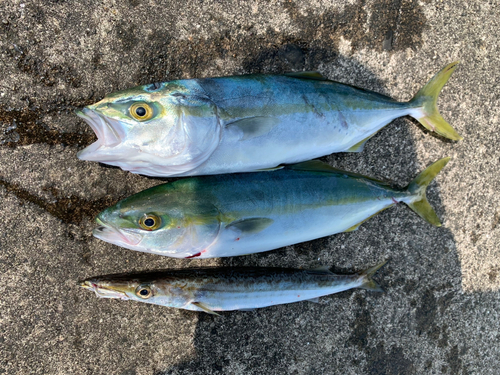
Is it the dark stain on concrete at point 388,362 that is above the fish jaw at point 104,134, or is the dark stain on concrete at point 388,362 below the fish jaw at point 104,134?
below

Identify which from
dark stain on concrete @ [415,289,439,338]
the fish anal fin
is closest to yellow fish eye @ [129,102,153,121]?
the fish anal fin

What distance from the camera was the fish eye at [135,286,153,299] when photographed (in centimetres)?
224

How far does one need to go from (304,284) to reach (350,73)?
5.95 feet

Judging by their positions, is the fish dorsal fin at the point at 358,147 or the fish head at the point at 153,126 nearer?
the fish head at the point at 153,126

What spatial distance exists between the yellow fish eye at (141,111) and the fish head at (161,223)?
0.52m

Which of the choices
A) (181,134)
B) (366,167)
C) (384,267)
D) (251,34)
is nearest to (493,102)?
(366,167)

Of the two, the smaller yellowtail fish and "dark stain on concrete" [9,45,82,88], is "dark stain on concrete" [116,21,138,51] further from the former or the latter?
the smaller yellowtail fish

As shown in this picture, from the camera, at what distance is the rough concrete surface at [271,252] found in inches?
95.0

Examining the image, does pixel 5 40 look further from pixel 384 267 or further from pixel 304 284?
pixel 384 267

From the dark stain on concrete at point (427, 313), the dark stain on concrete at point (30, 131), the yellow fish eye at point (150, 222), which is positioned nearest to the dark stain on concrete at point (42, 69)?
the dark stain on concrete at point (30, 131)

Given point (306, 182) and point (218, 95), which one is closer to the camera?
point (218, 95)

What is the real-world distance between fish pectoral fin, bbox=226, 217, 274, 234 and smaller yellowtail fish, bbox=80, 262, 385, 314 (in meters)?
0.44

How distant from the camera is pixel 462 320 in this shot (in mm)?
2926

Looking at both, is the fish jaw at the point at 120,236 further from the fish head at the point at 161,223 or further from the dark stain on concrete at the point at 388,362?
the dark stain on concrete at the point at 388,362
